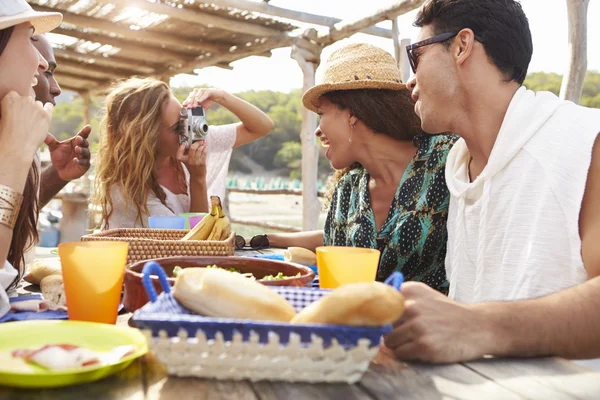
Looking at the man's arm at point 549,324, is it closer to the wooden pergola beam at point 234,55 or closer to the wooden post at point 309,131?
the wooden post at point 309,131

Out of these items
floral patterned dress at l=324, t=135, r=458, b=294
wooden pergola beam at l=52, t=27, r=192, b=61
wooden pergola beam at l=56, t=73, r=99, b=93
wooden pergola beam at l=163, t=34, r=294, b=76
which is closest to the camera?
floral patterned dress at l=324, t=135, r=458, b=294

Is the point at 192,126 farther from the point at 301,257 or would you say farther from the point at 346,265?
the point at 346,265

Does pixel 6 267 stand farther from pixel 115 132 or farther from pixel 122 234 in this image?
pixel 115 132

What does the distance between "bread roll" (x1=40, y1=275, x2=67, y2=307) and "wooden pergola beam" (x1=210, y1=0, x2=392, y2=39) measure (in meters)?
3.86

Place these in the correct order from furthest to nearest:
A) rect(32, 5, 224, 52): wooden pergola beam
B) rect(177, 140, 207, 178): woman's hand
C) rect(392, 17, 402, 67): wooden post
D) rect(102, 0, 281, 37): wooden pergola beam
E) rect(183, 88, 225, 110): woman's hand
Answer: rect(32, 5, 224, 52): wooden pergola beam < rect(392, 17, 402, 67): wooden post < rect(102, 0, 281, 37): wooden pergola beam < rect(183, 88, 225, 110): woman's hand < rect(177, 140, 207, 178): woman's hand

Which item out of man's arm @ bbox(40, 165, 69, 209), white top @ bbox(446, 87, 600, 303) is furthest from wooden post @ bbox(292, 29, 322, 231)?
white top @ bbox(446, 87, 600, 303)

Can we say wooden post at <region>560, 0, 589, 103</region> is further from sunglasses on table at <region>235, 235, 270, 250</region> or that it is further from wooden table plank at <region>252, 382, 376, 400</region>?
wooden table plank at <region>252, 382, 376, 400</region>

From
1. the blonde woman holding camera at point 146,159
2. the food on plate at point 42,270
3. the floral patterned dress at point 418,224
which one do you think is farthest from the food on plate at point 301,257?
the blonde woman holding camera at point 146,159

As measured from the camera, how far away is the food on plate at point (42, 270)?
1.59m

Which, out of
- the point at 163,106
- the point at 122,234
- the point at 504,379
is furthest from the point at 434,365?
the point at 163,106

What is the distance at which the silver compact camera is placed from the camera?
10.2 ft

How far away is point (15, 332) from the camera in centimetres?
94

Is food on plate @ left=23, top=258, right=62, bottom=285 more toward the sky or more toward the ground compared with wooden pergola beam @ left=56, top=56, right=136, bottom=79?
more toward the ground

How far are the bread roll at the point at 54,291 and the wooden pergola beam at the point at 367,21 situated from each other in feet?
11.4
